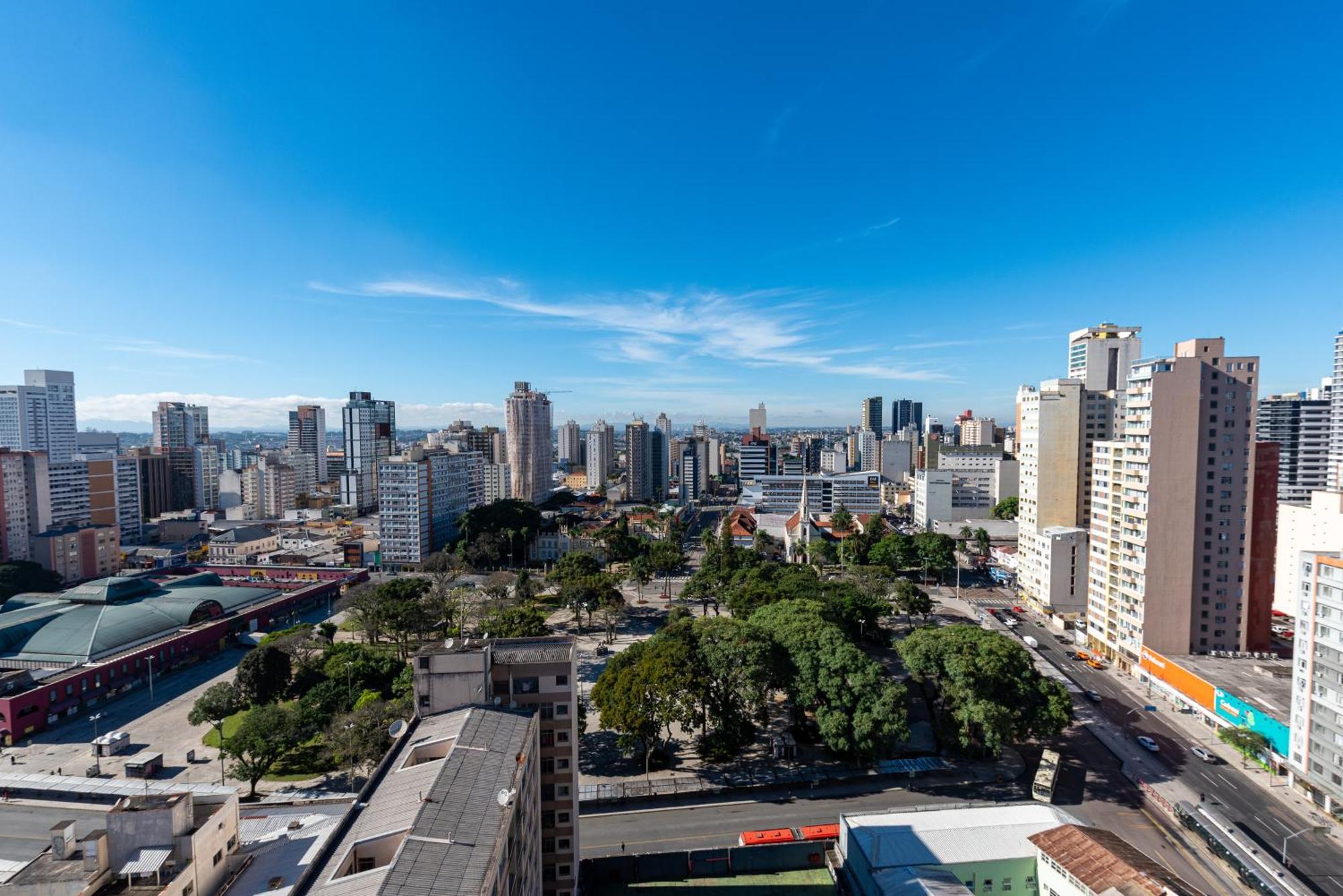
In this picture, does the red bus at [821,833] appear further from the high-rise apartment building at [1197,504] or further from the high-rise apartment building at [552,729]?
Answer: the high-rise apartment building at [1197,504]

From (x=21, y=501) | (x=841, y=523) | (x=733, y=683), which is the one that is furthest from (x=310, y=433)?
(x=733, y=683)

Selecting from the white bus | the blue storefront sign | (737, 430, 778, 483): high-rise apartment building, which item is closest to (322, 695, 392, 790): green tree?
the white bus

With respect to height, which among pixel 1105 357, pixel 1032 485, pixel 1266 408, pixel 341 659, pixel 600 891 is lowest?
pixel 600 891

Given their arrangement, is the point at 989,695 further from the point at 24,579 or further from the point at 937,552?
the point at 24,579

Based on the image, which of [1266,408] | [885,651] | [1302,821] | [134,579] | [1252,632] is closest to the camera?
[1302,821]

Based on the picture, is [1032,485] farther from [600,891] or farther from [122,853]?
[122,853]

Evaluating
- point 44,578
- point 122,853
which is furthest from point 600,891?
point 44,578
